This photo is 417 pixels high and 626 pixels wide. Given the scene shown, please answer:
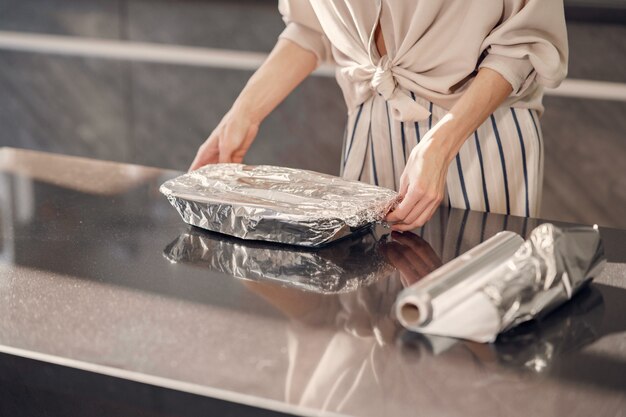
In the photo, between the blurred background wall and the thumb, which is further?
the blurred background wall

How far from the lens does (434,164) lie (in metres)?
1.21

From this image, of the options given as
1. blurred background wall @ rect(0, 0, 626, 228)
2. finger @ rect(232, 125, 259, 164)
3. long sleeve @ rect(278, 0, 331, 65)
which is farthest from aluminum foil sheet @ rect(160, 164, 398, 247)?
blurred background wall @ rect(0, 0, 626, 228)

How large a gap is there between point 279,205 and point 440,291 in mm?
322

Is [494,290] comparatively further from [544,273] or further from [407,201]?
[407,201]

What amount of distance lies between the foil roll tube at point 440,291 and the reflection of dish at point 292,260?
5.5 inches

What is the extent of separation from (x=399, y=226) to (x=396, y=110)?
14.6 inches

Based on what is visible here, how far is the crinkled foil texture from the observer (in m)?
0.85

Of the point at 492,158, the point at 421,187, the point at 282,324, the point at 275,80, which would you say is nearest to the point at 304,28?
the point at 275,80

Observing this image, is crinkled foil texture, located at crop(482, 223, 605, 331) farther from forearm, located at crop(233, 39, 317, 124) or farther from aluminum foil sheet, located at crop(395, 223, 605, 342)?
forearm, located at crop(233, 39, 317, 124)

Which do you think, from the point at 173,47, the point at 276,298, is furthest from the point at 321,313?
the point at 173,47

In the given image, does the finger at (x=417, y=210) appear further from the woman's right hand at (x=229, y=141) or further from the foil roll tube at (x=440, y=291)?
the woman's right hand at (x=229, y=141)

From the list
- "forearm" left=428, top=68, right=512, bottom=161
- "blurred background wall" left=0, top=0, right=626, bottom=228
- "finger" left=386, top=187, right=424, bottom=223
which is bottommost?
"blurred background wall" left=0, top=0, right=626, bottom=228

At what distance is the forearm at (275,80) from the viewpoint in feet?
5.09

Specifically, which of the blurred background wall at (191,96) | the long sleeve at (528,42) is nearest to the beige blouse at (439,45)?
the long sleeve at (528,42)
